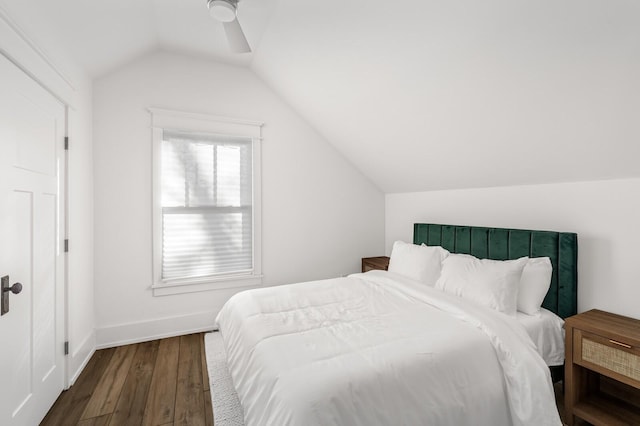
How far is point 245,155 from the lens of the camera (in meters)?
3.61

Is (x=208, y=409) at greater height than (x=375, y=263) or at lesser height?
lesser

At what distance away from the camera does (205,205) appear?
3.39 m

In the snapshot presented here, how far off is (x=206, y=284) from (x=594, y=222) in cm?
357

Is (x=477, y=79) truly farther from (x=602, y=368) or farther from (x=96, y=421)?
(x=96, y=421)

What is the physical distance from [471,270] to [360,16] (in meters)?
2.06

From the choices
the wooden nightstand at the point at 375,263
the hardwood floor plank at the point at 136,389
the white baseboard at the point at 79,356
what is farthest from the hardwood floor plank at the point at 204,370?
the wooden nightstand at the point at 375,263

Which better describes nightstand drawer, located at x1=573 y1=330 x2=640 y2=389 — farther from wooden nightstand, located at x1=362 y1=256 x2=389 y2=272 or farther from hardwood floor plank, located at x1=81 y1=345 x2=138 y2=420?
hardwood floor plank, located at x1=81 y1=345 x2=138 y2=420

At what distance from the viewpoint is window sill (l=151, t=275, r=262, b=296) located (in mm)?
3221

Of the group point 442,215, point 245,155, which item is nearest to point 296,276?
point 245,155

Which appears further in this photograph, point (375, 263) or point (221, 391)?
point (375, 263)

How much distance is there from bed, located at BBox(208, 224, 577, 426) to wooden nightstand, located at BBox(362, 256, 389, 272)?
1423mm

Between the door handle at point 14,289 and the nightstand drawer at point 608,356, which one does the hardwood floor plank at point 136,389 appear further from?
the nightstand drawer at point 608,356

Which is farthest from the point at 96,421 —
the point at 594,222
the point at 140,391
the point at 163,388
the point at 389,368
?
the point at 594,222

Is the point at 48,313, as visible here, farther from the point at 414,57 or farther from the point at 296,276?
the point at 414,57
